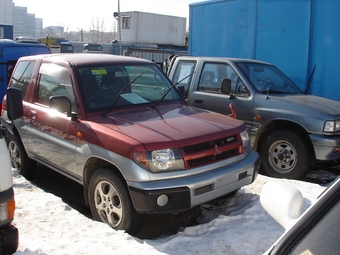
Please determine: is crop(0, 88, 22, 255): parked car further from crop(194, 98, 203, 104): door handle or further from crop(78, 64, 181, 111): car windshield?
crop(194, 98, 203, 104): door handle

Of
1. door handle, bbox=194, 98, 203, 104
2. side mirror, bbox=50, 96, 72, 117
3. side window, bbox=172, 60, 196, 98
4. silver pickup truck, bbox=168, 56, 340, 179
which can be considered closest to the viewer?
side mirror, bbox=50, 96, 72, 117

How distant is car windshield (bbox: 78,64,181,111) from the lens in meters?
4.52

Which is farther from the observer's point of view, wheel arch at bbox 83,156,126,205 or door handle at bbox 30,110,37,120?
door handle at bbox 30,110,37,120

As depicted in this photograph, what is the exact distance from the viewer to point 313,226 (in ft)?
4.51

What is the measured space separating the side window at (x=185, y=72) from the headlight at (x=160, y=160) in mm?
3389

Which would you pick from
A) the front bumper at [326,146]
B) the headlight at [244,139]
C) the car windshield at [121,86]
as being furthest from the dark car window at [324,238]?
the front bumper at [326,146]

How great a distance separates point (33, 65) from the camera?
5.50m

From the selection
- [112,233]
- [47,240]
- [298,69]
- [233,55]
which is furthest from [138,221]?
[233,55]

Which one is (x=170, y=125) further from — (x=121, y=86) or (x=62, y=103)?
(x=62, y=103)

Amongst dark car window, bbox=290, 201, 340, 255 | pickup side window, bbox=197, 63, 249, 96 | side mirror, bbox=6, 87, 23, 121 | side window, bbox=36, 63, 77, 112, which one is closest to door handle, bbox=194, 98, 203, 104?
pickup side window, bbox=197, 63, 249, 96

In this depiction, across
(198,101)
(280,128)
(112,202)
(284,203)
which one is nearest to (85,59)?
(112,202)

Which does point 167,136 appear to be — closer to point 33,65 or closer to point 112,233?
point 112,233

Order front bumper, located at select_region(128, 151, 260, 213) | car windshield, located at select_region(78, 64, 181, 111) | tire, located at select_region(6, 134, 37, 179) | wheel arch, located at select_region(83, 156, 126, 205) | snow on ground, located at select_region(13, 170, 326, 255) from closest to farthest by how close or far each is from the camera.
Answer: snow on ground, located at select_region(13, 170, 326, 255) < front bumper, located at select_region(128, 151, 260, 213) < wheel arch, located at select_region(83, 156, 126, 205) < car windshield, located at select_region(78, 64, 181, 111) < tire, located at select_region(6, 134, 37, 179)

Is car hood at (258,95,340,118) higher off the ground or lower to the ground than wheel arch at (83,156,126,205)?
higher
